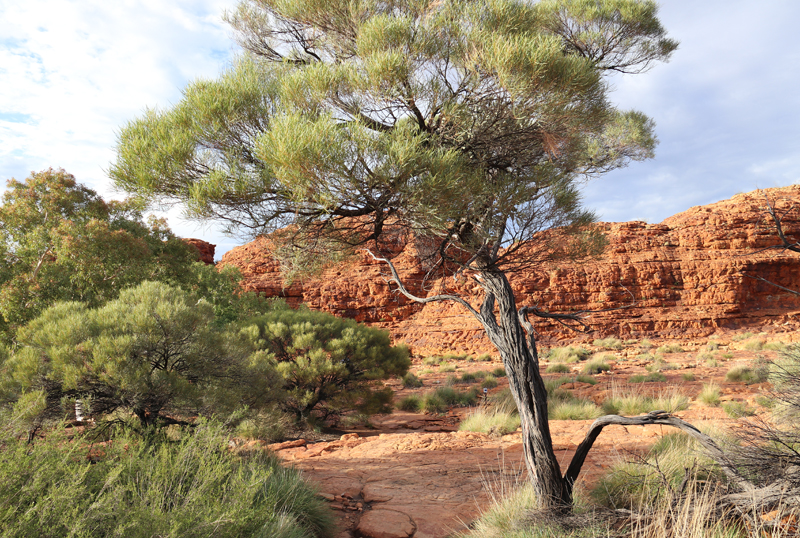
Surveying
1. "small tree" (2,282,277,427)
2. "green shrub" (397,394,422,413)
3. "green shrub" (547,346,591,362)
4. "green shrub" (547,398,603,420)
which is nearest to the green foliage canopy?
"small tree" (2,282,277,427)

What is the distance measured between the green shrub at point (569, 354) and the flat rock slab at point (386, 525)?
736 inches

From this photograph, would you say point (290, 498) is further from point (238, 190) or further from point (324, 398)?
point (324, 398)

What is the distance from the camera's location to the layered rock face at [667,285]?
2655 centimetres

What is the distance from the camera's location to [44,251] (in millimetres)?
10711

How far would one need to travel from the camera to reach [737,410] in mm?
8906

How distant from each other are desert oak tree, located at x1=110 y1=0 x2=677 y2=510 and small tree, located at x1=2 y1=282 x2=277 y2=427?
5.23 feet

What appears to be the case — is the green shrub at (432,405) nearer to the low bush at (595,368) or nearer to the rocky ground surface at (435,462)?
the rocky ground surface at (435,462)

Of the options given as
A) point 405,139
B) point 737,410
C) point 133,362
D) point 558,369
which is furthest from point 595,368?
point 133,362

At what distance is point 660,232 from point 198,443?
3351 centimetres

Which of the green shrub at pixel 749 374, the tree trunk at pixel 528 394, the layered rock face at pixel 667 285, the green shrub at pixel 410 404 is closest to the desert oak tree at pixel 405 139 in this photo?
the tree trunk at pixel 528 394

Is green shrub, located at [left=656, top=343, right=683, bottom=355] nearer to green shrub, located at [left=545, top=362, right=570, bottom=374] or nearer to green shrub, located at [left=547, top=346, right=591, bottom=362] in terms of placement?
green shrub, located at [left=547, top=346, right=591, bottom=362]

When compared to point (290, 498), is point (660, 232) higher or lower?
higher

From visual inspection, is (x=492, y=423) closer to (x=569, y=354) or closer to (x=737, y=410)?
(x=737, y=410)

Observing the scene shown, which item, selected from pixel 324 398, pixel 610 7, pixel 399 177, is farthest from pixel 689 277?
pixel 399 177
